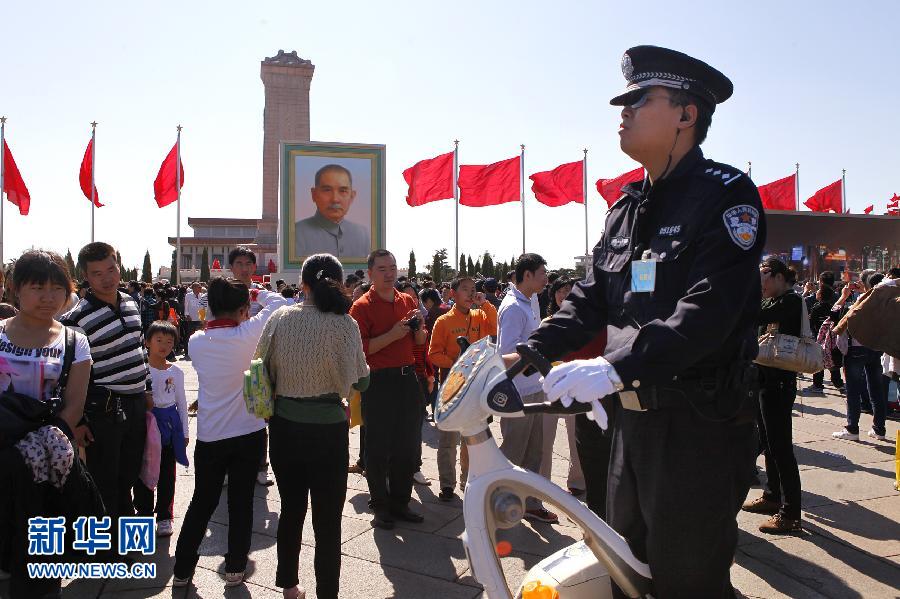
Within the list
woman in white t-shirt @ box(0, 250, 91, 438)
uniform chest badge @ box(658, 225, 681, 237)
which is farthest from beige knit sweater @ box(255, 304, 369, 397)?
uniform chest badge @ box(658, 225, 681, 237)

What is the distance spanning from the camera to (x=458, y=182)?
2116 centimetres

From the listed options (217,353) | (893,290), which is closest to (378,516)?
(217,353)

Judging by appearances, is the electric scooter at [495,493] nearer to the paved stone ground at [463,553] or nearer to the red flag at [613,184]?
the paved stone ground at [463,553]

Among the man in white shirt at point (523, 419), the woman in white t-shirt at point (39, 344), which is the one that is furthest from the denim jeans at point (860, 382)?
the woman in white t-shirt at point (39, 344)

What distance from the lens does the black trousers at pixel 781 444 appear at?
180 inches

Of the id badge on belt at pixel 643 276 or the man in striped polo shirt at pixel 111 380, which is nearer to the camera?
the id badge on belt at pixel 643 276

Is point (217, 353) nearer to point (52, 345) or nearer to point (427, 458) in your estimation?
point (52, 345)

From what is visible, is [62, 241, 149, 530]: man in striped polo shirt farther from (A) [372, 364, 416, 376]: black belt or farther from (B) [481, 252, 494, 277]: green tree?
(B) [481, 252, 494, 277]: green tree

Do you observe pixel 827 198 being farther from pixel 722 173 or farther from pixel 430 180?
pixel 722 173

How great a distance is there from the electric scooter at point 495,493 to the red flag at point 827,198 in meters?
25.1

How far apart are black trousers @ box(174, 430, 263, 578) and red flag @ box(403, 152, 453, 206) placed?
18.3 m

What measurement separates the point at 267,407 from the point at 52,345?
110cm

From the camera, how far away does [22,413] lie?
3100mm

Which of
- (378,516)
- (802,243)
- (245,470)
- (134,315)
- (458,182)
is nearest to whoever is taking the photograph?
(245,470)
